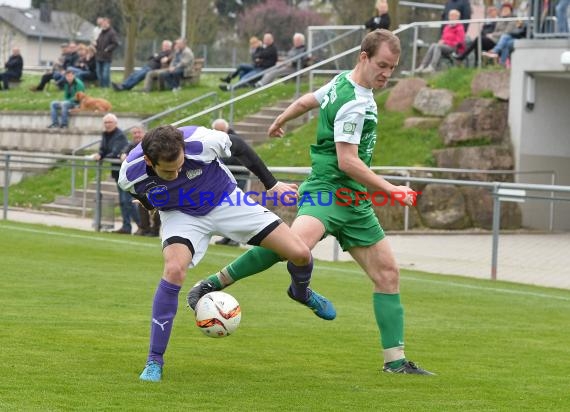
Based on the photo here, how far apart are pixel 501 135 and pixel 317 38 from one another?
6.42 m

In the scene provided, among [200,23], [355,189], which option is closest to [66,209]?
[355,189]

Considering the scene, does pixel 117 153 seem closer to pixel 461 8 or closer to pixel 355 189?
pixel 461 8

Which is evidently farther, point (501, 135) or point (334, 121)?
point (501, 135)

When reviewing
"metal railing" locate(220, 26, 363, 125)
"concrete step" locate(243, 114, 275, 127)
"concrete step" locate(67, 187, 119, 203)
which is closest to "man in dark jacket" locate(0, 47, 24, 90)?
"metal railing" locate(220, 26, 363, 125)

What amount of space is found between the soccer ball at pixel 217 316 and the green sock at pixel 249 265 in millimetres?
416

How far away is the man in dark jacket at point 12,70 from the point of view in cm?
3894

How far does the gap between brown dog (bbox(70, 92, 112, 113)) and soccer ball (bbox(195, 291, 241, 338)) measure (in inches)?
885

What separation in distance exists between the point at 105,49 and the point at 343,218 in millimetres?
26009

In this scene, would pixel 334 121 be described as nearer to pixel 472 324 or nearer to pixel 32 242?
pixel 472 324

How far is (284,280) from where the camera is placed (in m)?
14.4

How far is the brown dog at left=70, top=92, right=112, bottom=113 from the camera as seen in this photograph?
29969mm

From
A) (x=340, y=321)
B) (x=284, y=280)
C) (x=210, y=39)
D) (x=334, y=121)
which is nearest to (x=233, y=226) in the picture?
(x=334, y=121)

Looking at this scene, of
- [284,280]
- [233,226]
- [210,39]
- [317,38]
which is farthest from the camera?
[210,39]

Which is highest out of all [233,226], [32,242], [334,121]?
[334,121]
